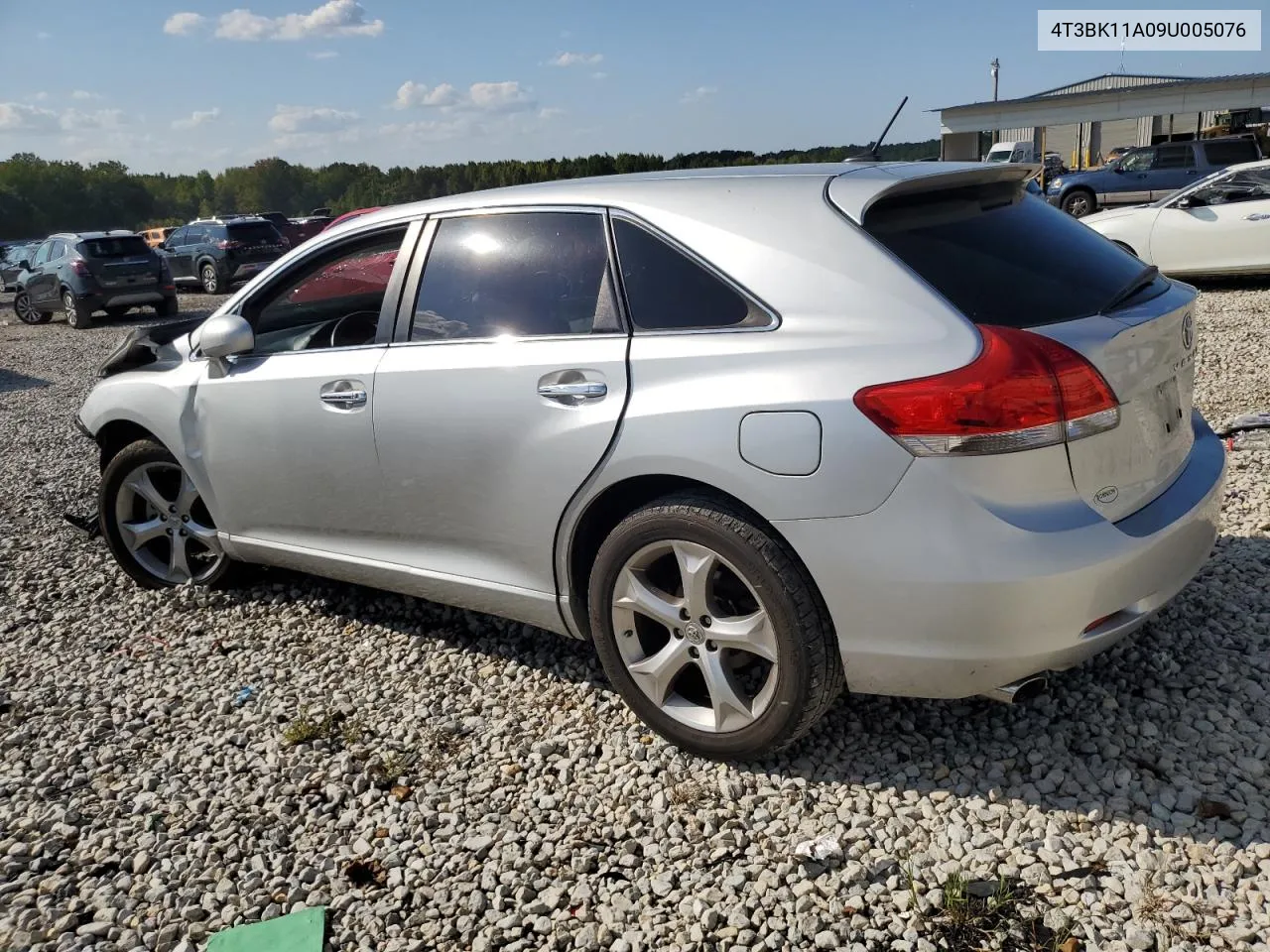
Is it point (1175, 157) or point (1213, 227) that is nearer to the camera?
point (1213, 227)

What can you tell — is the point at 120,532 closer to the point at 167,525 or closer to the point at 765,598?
the point at 167,525

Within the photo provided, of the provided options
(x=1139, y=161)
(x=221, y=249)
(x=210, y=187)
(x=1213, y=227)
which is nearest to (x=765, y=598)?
(x=1213, y=227)

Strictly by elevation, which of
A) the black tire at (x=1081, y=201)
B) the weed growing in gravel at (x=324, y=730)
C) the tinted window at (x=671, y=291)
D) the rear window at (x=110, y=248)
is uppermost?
the rear window at (x=110, y=248)

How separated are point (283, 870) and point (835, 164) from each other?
2.60m

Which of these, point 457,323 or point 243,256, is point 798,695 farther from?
point 243,256

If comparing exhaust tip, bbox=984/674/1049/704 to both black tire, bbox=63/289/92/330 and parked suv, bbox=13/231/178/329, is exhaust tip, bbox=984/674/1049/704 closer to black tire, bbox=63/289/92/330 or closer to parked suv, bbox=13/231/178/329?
parked suv, bbox=13/231/178/329

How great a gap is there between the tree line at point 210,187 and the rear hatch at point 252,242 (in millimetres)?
23455

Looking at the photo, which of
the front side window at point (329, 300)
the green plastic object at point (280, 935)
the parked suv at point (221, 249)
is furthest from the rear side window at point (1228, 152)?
the green plastic object at point (280, 935)

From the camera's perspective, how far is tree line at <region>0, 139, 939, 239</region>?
194 feet

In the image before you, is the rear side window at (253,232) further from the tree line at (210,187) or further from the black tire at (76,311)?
the tree line at (210,187)

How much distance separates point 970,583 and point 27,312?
22471 mm

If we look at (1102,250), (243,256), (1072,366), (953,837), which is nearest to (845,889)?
(953,837)

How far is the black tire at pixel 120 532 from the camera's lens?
4.46 meters

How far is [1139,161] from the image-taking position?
2225 cm
